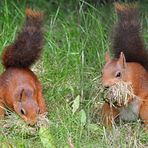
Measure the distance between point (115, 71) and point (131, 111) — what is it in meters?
0.37

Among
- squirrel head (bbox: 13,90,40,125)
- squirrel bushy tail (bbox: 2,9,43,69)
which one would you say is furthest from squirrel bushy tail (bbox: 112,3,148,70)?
squirrel head (bbox: 13,90,40,125)

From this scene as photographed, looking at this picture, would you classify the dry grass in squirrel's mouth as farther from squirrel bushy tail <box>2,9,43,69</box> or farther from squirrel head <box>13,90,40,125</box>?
squirrel bushy tail <box>2,9,43,69</box>

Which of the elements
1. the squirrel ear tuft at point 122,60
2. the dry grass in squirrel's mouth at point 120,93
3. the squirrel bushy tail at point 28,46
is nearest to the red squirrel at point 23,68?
the squirrel bushy tail at point 28,46

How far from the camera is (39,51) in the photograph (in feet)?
18.9

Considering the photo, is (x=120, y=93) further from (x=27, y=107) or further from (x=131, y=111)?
(x=27, y=107)

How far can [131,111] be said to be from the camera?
17.8ft

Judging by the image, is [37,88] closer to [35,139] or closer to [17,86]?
[17,86]

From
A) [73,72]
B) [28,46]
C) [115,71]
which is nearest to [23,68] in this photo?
[28,46]

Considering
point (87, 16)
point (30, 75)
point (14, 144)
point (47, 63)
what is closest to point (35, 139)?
point (14, 144)

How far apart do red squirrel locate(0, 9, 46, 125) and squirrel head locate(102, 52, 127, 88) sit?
0.61 m

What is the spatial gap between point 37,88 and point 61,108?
0.89 feet

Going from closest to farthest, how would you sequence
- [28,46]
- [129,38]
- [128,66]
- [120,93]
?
[120,93] → [128,66] → [129,38] → [28,46]

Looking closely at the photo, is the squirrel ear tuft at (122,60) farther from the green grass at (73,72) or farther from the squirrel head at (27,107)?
the squirrel head at (27,107)

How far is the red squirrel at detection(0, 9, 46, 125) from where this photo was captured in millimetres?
5500
